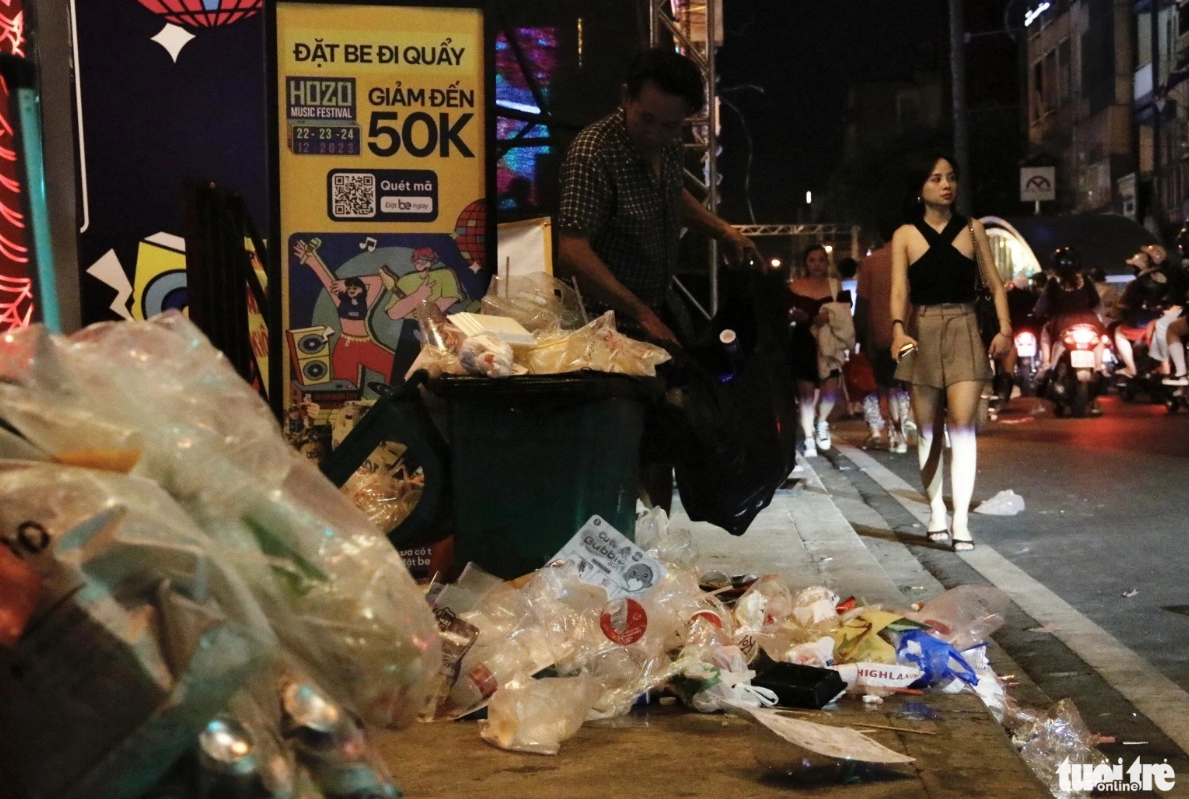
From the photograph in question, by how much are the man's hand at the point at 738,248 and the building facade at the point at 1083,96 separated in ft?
123

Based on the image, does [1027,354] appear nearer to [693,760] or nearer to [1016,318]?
[1016,318]

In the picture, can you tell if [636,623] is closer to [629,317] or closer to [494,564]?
[494,564]

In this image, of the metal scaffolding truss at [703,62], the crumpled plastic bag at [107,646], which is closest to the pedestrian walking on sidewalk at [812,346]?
the metal scaffolding truss at [703,62]

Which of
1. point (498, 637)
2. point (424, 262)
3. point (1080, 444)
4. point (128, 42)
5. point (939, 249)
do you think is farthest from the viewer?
point (1080, 444)

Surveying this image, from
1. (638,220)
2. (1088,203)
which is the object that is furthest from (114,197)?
(1088,203)

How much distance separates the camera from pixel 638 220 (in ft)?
16.7

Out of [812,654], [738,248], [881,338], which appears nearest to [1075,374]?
[881,338]

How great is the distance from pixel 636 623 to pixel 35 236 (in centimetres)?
193

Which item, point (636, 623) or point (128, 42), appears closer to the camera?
point (636, 623)

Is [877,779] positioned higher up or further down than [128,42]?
further down

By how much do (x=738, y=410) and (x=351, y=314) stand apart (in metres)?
1.72

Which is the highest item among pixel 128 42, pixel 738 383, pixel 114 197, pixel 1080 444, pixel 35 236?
pixel 128 42

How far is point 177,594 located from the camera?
2.00 meters

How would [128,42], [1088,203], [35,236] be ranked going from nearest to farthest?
[35,236]
[128,42]
[1088,203]
